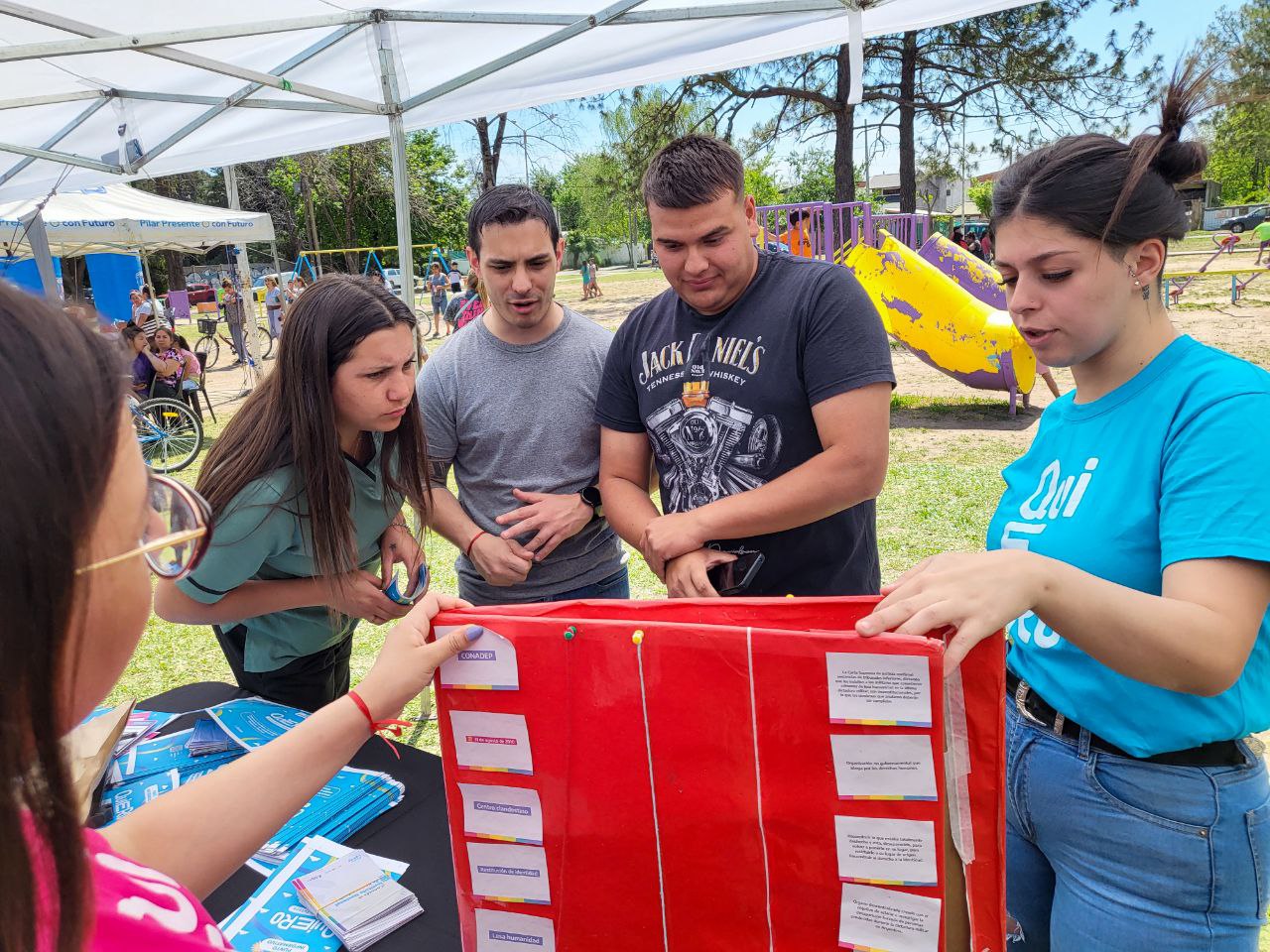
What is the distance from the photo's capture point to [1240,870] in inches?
44.1

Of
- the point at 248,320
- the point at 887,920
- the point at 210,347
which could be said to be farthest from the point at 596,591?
the point at 210,347

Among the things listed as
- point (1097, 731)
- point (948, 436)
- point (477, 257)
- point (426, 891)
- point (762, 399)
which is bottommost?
point (948, 436)

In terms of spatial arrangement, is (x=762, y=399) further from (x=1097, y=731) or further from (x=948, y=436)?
(x=948, y=436)

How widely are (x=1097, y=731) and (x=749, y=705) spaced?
515 millimetres

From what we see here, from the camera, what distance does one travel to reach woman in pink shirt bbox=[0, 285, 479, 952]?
60 cm

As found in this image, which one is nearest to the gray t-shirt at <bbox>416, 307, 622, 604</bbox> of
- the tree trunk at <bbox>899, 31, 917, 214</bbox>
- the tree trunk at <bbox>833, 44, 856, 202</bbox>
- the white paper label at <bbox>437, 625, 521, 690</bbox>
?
the white paper label at <bbox>437, 625, 521, 690</bbox>

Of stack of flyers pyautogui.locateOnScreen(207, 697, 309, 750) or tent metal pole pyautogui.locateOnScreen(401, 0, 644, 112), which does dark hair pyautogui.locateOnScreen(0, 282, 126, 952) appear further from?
tent metal pole pyautogui.locateOnScreen(401, 0, 644, 112)

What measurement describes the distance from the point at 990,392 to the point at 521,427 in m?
9.81

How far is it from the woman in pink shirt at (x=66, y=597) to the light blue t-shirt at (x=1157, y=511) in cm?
115

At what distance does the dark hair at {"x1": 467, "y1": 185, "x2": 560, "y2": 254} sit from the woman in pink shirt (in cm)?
178

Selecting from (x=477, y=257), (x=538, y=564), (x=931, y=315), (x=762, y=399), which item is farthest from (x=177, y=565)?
(x=931, y=315)

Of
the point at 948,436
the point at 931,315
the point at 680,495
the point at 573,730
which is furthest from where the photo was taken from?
the point at 931,315

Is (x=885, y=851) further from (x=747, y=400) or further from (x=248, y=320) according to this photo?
(x=248, y=320)

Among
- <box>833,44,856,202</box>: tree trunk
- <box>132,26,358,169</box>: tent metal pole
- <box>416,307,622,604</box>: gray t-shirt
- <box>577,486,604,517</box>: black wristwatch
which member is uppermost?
<box>833,44,856,202</box>: tree trunk
